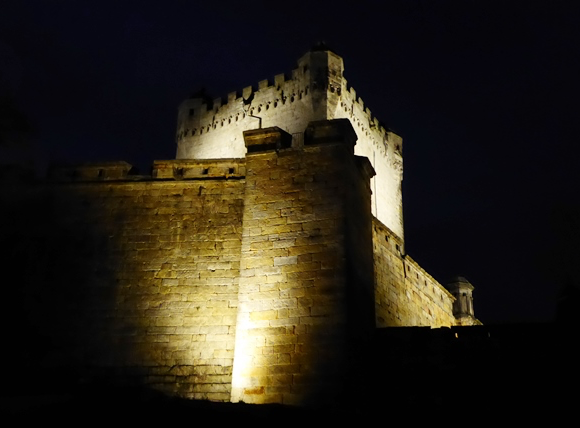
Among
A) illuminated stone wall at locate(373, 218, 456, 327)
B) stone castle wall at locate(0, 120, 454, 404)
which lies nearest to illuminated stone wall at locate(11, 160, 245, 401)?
stone castle wall at locate(0, 120, 454, 404)

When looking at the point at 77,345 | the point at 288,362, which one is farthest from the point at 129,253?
the point at 288,362

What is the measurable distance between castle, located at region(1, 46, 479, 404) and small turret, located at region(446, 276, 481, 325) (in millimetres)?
9713

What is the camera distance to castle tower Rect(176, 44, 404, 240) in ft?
79.6

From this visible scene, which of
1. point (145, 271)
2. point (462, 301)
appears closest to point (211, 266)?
point (145, 271)

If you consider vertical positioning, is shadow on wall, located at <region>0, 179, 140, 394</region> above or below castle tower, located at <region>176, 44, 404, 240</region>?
below

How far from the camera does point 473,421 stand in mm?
9664

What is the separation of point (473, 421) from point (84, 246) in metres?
7.58

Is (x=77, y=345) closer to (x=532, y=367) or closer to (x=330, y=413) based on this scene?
(x=330, y=413)

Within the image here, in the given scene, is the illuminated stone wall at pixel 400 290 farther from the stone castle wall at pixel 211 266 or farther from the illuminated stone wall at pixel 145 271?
the illuminated stone wall at pixel 145 271

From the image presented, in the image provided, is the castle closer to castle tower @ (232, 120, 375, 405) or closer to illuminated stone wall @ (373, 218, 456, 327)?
castle tower @ (232, 120, 375, 405)

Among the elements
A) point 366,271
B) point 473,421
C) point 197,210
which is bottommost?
point 473,421

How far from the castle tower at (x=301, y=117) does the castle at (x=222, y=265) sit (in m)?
10.7

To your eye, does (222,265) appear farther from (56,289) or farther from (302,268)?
(56,289)

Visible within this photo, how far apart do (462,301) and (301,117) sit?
833 cm
